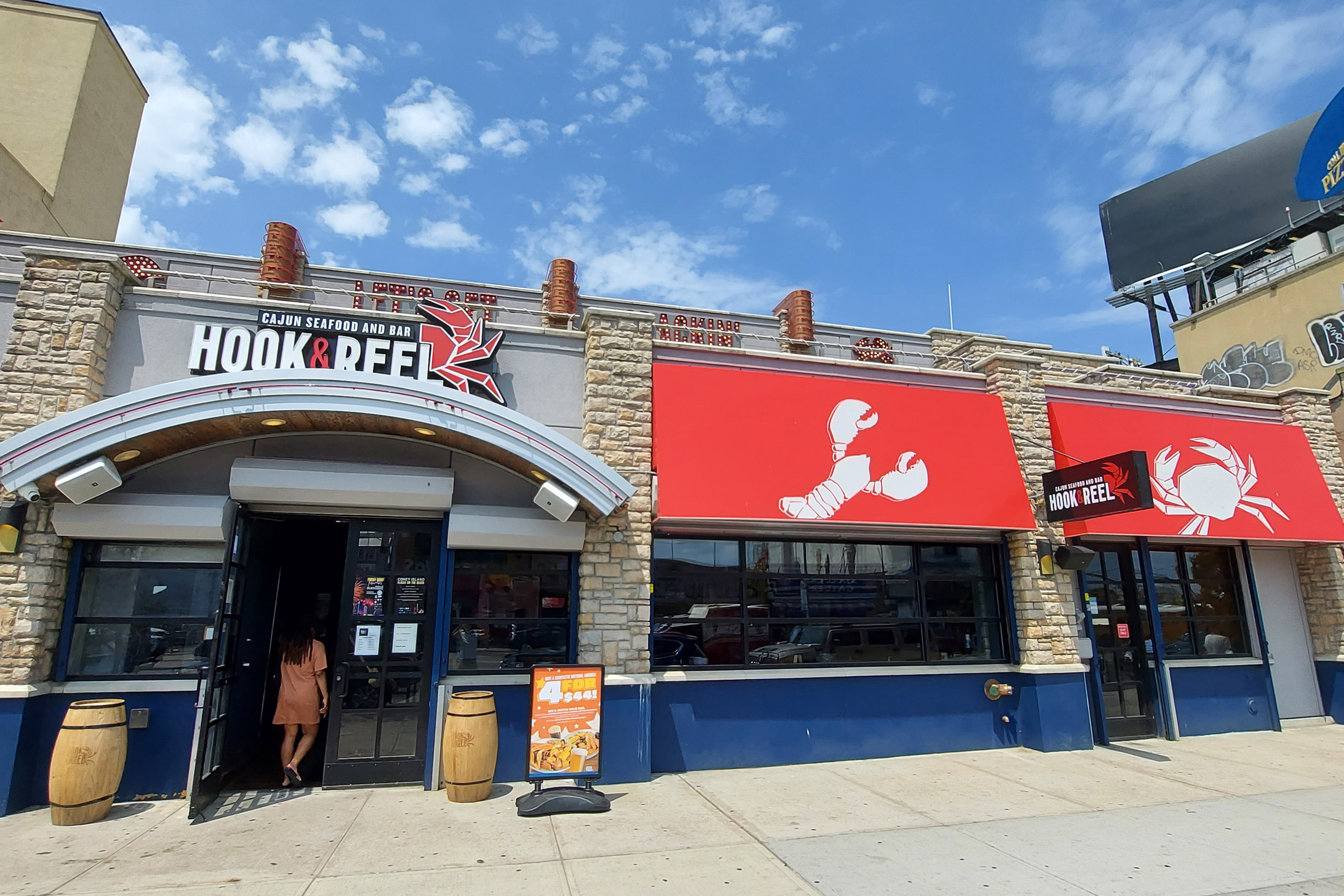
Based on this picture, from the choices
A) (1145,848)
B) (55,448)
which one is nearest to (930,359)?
(1145,848)

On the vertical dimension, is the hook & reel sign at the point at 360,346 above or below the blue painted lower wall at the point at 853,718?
above

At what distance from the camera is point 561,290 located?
43.6 ft

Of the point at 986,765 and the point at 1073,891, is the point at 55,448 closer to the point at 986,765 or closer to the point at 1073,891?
the point at 1073,891

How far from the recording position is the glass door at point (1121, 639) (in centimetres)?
998

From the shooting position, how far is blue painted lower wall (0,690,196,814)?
21.3 feet

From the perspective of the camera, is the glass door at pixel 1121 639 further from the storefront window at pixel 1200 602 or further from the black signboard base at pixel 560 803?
the black signboard base at pixel 560 803

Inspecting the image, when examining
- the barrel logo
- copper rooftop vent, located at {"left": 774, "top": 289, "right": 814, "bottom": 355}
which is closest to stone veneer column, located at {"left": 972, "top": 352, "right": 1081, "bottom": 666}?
copper rooftop vent, located at {"left": 774, "top": 289, "right": 814, "bottom": 355}

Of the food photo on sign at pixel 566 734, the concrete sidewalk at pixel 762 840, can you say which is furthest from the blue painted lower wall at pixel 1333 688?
the food photo on sign at pixel 566 734

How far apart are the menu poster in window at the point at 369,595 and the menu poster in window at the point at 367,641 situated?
144 mm

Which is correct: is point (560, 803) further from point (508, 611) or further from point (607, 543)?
point (607, 543)

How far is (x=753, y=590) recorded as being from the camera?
28.9 ft

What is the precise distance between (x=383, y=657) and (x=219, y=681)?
1.50m

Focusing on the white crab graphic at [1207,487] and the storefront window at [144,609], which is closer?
the storefront window at [144,609]

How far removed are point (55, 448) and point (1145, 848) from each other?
32.1 ft
